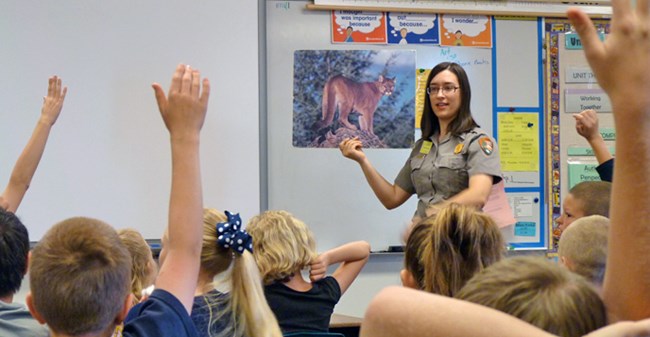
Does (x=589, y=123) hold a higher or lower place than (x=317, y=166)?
higher

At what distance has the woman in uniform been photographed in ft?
9.18

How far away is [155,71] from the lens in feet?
11.7

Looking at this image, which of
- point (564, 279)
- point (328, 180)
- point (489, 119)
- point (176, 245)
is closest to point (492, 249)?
point (176, 245)

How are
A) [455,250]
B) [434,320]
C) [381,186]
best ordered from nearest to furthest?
1. [434,320]
2. [455,250]
3. [381,186]

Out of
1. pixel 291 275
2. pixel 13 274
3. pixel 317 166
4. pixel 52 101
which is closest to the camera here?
pixel 13 274

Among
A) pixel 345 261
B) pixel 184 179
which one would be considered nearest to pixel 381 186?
pixel 345 261

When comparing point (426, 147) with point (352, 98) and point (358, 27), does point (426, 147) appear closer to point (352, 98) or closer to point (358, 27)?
point (352, 98)

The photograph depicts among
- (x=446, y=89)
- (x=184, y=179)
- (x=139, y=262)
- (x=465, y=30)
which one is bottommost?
(x=139, y=262)

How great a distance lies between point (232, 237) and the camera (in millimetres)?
1931

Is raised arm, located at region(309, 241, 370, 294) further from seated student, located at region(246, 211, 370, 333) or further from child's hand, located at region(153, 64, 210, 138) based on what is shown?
child's hand, located at region(153, 64, 210, 138)

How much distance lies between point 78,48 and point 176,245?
249cm

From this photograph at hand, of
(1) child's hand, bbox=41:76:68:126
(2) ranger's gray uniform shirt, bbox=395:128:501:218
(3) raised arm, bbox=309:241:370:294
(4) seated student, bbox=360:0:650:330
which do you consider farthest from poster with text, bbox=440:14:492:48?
(4) seated student, bbox=360:0:650:330

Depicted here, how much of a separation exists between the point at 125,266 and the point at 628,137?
0.86 meters

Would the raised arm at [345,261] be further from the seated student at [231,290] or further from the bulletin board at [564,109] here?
the bulletin board at [564,109]
